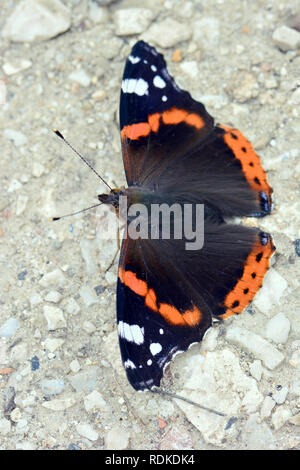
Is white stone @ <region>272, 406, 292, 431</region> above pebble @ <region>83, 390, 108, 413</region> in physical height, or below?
above

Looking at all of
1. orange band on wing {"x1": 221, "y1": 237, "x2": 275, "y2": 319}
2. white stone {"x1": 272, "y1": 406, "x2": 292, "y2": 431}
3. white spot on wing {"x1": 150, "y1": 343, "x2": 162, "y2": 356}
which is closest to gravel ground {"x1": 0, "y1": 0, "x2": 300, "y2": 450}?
white stone {"x1": 272, "y1": 406, "x2": 292, "y2": 431}

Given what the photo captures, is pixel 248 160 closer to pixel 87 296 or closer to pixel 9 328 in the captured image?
pixel 87 296

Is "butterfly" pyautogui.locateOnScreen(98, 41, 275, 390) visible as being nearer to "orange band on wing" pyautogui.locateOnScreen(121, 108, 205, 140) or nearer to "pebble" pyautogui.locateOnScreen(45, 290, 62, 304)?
"orange band on wing" pyautogui.locateOnScreen(121, 108, 205, 140)

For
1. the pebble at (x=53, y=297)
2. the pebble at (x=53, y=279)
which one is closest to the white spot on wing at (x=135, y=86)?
the pebble at (x=53, y=279)

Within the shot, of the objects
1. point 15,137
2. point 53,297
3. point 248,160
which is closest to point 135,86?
point 248,160

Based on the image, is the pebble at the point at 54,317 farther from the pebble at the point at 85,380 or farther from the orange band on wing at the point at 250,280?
the orange band on wing at the point at 250,280

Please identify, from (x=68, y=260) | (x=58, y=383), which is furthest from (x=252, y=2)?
(x=58, y=383)
